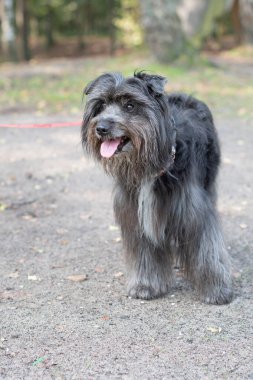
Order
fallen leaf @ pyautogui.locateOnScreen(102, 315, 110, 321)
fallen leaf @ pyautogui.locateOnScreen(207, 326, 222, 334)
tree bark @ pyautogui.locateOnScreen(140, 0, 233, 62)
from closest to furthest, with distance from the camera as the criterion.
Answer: fallen leaf @ pyautogui.locateOnScreen(207, 326, 222, 334) < fallen leaf @ pyautogui.locateOnScreen(102, 315, 110, 321) < tree bark @ pyautogui.locateOnScreen(140, 0, 233, 62)

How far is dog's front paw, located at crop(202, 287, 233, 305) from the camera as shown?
14.8 ft

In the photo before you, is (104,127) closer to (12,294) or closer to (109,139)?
(109,139)

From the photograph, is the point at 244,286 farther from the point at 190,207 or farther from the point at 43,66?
the point at 43,66

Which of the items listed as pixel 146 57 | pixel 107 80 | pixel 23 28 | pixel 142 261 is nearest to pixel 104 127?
pixel 107 80

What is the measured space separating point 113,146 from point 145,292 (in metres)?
1.32

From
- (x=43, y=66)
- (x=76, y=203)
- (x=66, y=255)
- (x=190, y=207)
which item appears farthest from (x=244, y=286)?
(x=43, y=66)

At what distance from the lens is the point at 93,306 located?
181 inches

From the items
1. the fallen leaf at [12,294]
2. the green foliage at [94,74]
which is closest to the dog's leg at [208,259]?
the fallen leaf at [12,294]

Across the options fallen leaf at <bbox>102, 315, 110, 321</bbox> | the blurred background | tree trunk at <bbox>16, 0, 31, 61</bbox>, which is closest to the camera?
fallen leaf at <bbox>102, 315, 110, 321</bbox>

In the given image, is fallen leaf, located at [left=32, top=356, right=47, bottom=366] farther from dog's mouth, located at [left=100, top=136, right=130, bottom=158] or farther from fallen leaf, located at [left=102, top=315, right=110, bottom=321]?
dog's mouth, located at [left=100, top=136, right=130, bottom=158]

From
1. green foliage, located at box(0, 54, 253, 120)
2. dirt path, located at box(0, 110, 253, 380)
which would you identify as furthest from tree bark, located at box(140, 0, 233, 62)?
dirt path, located at box(0, 110, 253, 380)

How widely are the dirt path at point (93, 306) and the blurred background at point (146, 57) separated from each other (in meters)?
5.18

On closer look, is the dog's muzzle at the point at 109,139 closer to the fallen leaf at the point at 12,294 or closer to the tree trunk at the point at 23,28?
the fallen leaf at the point at 12,294

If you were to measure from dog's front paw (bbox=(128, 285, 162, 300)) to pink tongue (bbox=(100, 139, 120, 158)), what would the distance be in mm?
1255
